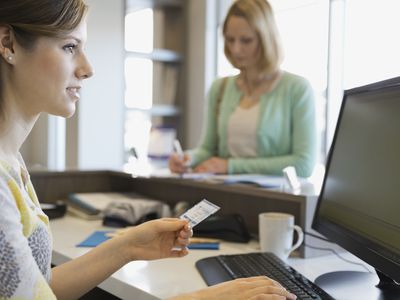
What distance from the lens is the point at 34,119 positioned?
1.03 meters

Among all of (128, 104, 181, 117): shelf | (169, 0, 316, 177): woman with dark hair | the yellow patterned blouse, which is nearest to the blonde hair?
(169, 0, 316, 177): woman with dark hair

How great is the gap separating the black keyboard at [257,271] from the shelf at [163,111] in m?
2.92

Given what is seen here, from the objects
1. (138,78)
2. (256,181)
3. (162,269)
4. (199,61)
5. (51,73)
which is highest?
(199,61)

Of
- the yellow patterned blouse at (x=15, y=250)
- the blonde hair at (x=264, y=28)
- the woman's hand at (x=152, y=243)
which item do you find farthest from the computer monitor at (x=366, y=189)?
the blonde hair at (x=264, y=28)

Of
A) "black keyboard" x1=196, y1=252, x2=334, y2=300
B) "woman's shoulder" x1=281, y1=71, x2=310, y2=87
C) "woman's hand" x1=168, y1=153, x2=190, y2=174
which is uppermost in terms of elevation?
"woman's shoulder" x1=281, y1=71, x2=310, y2=87

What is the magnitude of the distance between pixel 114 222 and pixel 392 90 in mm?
1069

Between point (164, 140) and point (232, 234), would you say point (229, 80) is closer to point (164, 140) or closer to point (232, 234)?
point (232, 234)

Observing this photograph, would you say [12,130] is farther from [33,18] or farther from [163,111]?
[163,111]

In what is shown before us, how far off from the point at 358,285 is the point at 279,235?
28cm

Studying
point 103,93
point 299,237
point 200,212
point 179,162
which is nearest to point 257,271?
point 200,212

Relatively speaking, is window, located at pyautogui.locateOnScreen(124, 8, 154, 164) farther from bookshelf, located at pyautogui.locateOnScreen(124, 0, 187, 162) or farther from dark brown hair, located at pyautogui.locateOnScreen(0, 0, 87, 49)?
dark brown hair, located at pyautogui.locateOnScreen(0, 0, 87, 49)

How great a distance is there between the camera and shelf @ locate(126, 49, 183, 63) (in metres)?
4.03

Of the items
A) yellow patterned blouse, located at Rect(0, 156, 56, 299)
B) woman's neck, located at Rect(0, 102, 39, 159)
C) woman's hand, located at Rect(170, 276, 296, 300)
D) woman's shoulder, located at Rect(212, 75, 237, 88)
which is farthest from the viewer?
woman's shoulder, located at Rect(212, 75, 237, 88)

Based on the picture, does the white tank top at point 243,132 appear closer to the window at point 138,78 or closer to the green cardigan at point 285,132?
the green cardigan at point 285,132
